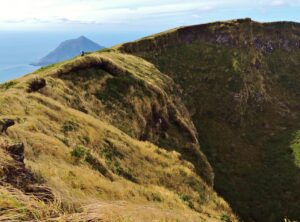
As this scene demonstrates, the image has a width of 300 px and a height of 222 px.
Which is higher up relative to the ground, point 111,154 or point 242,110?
point 111,154

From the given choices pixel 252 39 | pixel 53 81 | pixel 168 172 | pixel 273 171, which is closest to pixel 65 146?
pixel 168 172

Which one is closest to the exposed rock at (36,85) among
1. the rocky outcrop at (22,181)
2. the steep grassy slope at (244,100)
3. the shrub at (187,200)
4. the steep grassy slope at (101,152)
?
the steep grassy slope at (101,152)

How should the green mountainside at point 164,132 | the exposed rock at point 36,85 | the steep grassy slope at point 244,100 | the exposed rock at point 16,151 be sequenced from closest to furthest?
the exposed rock at point 16,151 → the green mountainside at point 164,132 → the exposed rock at point 36,85 → the steep grassy slope at point 244,100

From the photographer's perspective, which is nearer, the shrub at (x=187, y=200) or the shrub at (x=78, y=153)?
the shrub at (x=78, y=153)

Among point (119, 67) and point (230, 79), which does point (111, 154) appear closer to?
point (119, 67)

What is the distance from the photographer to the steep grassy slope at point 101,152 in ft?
27.8

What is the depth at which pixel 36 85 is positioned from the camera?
38094mm

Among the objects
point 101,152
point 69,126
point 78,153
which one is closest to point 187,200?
point 101,152

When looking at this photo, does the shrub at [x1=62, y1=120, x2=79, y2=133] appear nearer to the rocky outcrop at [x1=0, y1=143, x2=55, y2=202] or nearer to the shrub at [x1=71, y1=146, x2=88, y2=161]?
the shrub at [x1=71, y1=146, x2=88, y2=161]

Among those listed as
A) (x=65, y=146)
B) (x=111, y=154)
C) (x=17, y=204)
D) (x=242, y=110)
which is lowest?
(x=242, y=110)

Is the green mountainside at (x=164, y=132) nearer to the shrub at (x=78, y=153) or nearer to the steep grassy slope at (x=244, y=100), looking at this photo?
the shrub at (x=78, y=153)

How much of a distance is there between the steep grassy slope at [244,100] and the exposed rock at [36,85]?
3370 cm

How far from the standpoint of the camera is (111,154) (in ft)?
97.2

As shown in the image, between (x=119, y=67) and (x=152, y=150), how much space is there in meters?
24.5
